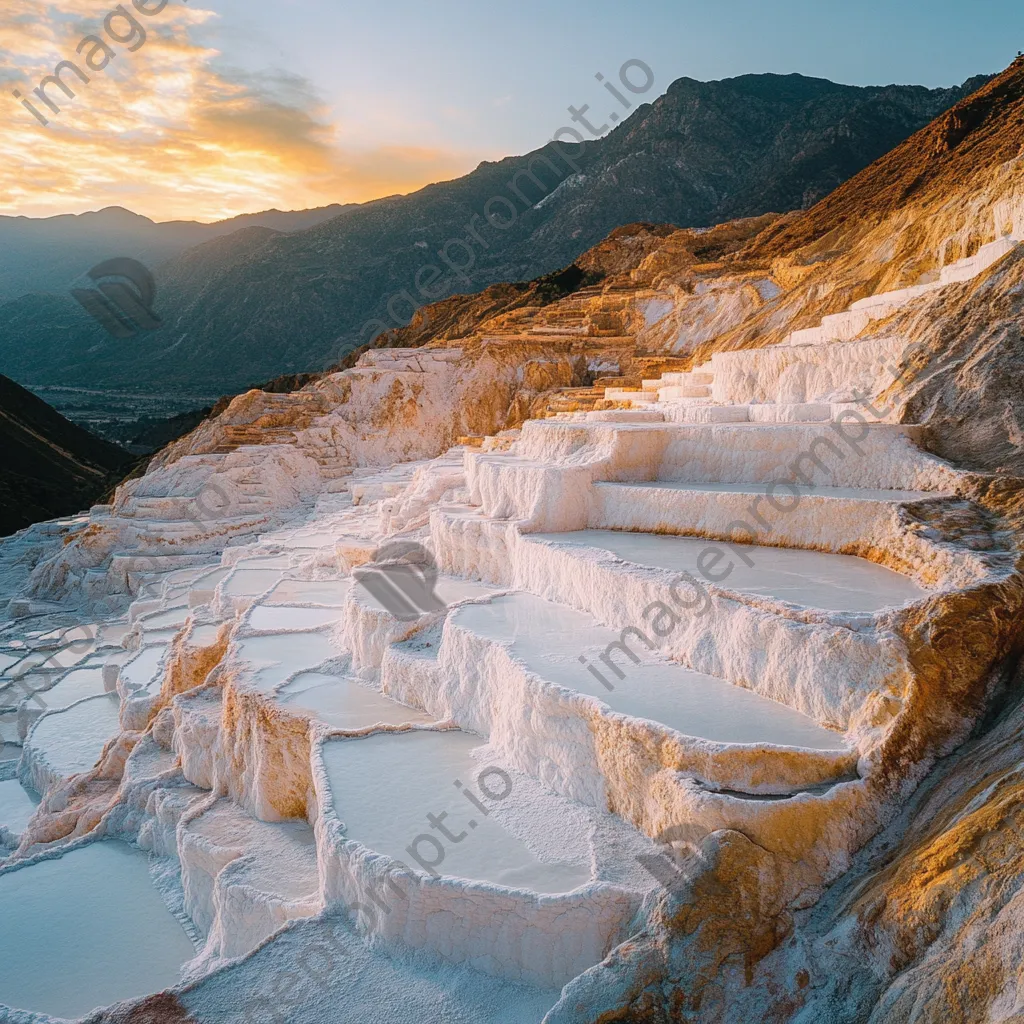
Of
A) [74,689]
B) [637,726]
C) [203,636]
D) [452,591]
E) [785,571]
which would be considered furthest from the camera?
[74,689]

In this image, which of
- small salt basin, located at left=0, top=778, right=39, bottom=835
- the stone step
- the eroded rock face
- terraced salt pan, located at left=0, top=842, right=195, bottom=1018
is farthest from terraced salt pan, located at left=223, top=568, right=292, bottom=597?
the stone step

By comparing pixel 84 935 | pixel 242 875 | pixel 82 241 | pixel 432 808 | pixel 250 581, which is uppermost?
pixel 82 241

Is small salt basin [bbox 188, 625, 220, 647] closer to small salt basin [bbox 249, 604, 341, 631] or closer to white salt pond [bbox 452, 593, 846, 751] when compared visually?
small salt basin [bbox 249, 604, 341, 631]

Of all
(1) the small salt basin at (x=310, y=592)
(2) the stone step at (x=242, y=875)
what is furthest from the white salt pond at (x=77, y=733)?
(2) the stone step at (x=242, y=875)

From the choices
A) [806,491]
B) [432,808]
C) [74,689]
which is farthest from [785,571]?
[74,689]

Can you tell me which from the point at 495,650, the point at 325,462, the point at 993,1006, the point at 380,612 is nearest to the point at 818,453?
the point at 495,650

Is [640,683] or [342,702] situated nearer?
[640,683]

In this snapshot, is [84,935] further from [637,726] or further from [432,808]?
[637,726]
